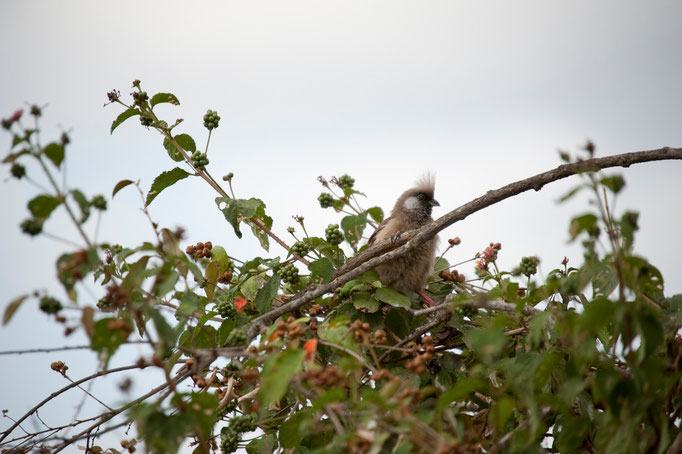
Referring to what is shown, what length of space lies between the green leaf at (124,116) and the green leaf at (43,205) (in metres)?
1.90

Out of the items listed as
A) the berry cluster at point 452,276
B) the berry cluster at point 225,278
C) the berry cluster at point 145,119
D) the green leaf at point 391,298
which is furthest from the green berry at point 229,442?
the berry cluster at point 145,119

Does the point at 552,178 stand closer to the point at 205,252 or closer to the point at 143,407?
the point at 205,252

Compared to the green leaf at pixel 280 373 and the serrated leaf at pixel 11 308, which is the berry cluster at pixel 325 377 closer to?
the green leaf at pixel 280 373

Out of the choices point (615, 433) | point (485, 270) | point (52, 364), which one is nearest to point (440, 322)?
→ point (485, 270)

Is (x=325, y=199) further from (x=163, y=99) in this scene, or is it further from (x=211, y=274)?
(x=163, y=99)

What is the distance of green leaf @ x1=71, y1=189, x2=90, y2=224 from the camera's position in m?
2.09

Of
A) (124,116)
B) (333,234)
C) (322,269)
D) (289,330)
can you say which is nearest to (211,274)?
(322,269)

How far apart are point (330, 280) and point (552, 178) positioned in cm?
153

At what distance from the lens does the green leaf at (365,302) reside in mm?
3999

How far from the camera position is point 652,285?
2.63m

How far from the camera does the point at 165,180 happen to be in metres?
4.03

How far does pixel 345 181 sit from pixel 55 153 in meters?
2.66

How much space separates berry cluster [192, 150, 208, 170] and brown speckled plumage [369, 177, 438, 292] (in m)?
1.43

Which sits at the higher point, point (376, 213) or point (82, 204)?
point (376, 213)
